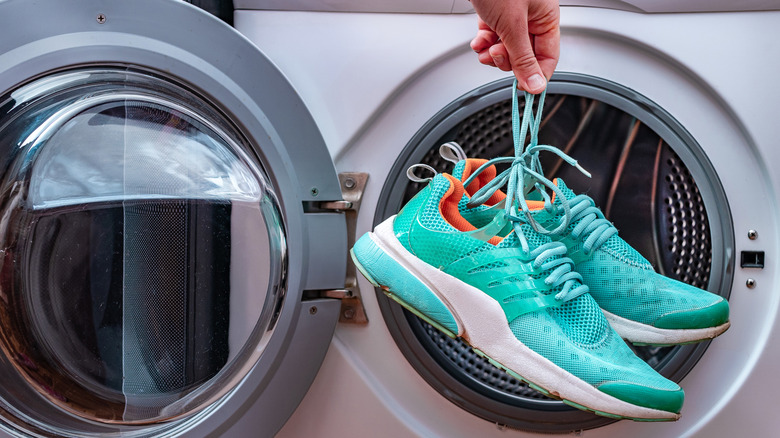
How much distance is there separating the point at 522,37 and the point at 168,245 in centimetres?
44

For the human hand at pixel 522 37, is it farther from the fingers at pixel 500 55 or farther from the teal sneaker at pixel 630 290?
the teal sneaker at pixel 630 290

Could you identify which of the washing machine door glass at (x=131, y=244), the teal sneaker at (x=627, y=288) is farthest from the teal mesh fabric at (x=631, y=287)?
the washing machine door glass at (x=131, y=244)

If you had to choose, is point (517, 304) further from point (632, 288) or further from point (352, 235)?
point (352, 235)

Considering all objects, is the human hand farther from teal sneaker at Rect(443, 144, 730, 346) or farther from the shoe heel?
the shoe heel

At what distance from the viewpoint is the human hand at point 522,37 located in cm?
50

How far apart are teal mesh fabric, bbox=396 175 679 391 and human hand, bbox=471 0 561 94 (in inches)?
5.0

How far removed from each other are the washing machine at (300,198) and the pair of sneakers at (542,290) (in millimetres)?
101

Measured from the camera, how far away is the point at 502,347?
0.52m

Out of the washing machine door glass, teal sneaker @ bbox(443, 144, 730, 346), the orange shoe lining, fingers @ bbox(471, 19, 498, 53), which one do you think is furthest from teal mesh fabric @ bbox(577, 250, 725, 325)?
the washing machine door glass

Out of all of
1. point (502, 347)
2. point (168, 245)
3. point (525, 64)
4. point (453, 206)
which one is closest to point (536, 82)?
point (525, 64)

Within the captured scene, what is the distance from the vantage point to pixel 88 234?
65 cm

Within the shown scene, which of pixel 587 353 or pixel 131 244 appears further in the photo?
pixel 131 244

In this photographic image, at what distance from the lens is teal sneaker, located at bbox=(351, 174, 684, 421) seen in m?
0.50

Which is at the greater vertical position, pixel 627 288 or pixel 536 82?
pixel 536 82
